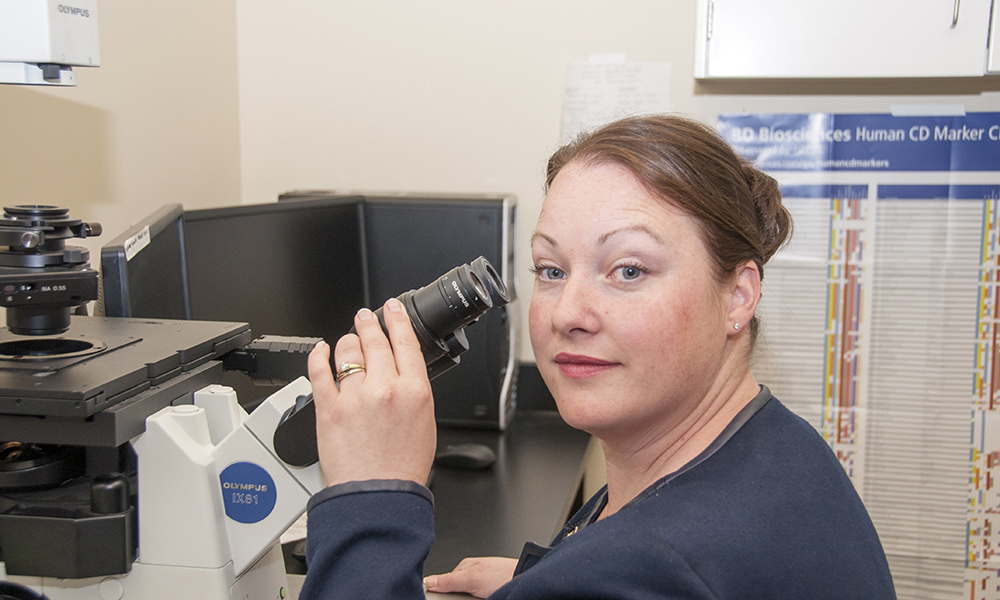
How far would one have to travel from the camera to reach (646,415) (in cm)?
82

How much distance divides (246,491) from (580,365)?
1.17 feet

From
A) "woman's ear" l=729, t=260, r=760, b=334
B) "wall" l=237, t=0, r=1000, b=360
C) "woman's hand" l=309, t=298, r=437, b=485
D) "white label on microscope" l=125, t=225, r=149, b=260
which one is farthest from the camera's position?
"wall" l=237, t=0, r=1000, b=360

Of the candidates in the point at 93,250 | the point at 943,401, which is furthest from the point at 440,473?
the point at 943,401

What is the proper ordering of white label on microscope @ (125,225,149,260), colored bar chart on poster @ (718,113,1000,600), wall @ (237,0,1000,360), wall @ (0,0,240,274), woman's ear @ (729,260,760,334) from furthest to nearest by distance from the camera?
wall @ (237,0,1000,360), colored bar chart on poster @ (718,113,1000,600), wall @ (0,0,240,274), white label on microscope @ (125,225,149,260), woman's ear @ (729,260,760,334)

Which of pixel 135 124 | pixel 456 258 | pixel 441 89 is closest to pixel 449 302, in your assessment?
pixel 456 258

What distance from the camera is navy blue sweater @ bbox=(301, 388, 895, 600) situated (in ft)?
2.03

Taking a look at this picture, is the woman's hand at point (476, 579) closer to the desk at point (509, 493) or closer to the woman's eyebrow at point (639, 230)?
the desk at point (509, 493)

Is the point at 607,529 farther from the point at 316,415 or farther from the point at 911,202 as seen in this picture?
the point at 911,202

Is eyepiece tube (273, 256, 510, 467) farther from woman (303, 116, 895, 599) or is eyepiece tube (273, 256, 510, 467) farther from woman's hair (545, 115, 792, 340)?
woman's hair (545, 115, 792, 340)

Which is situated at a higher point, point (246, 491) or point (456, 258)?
point (456, 258)

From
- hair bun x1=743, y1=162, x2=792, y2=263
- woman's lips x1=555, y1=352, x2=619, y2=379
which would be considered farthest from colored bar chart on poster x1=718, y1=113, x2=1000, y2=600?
woman's lips x1=555, y1=352, x2=619, y2=379

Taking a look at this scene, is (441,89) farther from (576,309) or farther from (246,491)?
(246,491)

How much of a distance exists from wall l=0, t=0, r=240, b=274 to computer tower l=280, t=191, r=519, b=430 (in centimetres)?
27

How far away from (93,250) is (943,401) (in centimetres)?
186
